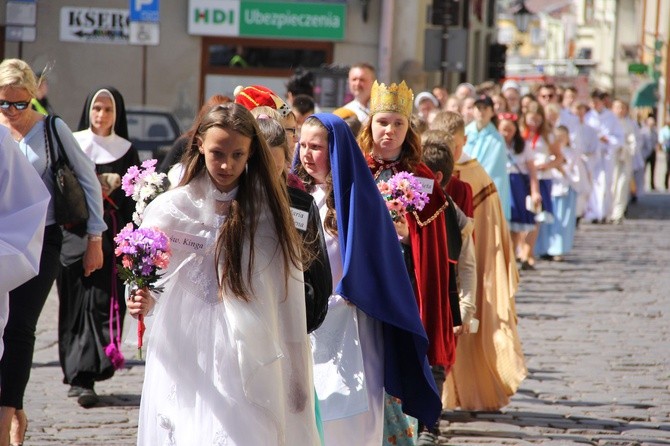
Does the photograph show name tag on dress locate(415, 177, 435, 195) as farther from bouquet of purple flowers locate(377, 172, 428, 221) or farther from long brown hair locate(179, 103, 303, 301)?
long brown hair locate(179, 103, 303, 301)

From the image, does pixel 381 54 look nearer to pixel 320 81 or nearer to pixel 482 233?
pixel 320 81

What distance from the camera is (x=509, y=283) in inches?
338

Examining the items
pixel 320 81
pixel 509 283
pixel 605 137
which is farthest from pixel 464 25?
pixel 509 283

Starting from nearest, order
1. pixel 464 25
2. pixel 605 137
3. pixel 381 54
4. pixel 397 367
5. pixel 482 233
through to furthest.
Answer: pixel 397 367, pixel 482 233, pixel 605 137, pixel 381 54, pixel 464 25

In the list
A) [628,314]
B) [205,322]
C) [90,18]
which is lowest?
[628,314]

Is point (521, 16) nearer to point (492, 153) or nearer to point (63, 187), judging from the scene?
point (492, 153)

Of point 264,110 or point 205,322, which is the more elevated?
point 264,110

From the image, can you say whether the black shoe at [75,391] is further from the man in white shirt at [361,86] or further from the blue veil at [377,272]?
the man in white shirt at [361,86]

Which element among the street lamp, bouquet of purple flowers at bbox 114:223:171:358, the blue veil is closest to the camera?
bouquet of purple flowers at bbox 114:223:171:358

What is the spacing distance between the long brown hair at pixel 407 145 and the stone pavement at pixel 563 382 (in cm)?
167

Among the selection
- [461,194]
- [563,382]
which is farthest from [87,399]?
[563,382]

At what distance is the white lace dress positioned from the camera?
468 centimetres

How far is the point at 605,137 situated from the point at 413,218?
18186mm

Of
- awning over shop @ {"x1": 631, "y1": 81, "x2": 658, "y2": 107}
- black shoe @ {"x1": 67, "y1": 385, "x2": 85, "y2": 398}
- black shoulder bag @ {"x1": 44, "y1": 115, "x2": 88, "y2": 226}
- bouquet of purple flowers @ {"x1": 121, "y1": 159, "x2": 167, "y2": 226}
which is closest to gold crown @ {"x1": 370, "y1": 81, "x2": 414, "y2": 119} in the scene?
black shoulder bag @ {"x1": 44, "y1": 115, "x2": 88, "y2": 226}
